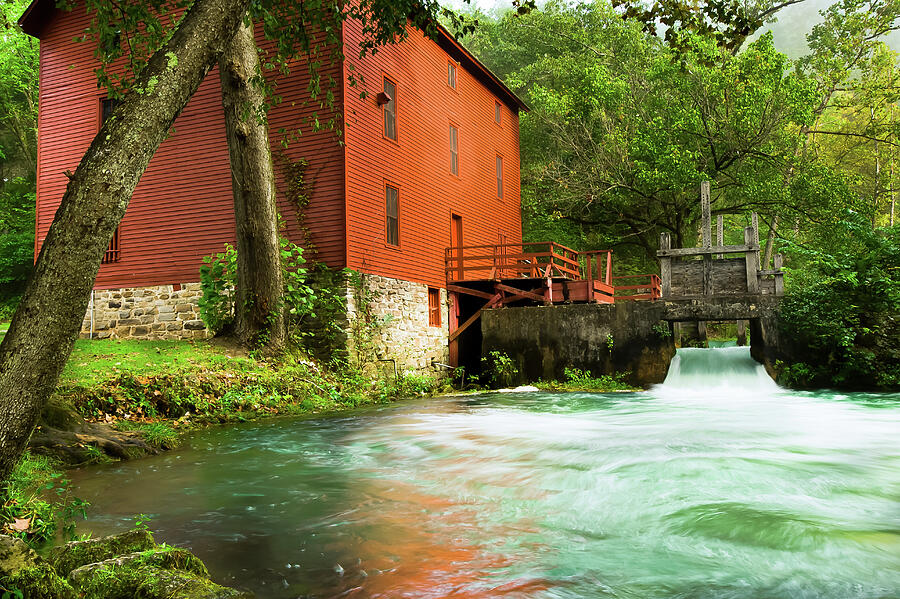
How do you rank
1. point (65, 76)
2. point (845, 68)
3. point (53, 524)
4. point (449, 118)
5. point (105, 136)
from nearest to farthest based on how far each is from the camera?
point (53, 524), point (105, 136), point (65, 76), point (449, 118), point (845, 68)

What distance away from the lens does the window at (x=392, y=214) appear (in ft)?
51.8

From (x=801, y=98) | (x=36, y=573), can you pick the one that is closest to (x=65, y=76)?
(x=36, y=573)

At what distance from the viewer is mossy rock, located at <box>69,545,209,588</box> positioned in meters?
2.99

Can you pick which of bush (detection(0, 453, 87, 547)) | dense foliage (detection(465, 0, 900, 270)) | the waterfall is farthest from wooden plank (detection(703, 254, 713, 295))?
bush (detection(0, 453, 87, 547))

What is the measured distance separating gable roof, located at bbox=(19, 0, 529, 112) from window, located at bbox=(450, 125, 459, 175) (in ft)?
7.41

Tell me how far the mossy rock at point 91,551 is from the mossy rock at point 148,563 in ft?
0.34

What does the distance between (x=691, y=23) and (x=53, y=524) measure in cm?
815

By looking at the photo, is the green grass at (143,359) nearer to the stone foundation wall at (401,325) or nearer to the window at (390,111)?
the stone foundation wall at (401,325)

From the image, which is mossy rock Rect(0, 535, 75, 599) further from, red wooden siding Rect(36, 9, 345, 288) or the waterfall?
the waterfall

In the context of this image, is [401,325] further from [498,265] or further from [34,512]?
[34,512]

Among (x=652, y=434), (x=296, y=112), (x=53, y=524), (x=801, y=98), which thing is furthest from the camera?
(x=801, y=98)

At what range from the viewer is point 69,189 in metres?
4.33

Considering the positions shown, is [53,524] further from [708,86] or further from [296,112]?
[708,86]

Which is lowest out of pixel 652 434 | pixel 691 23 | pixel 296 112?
pixel 652 434
